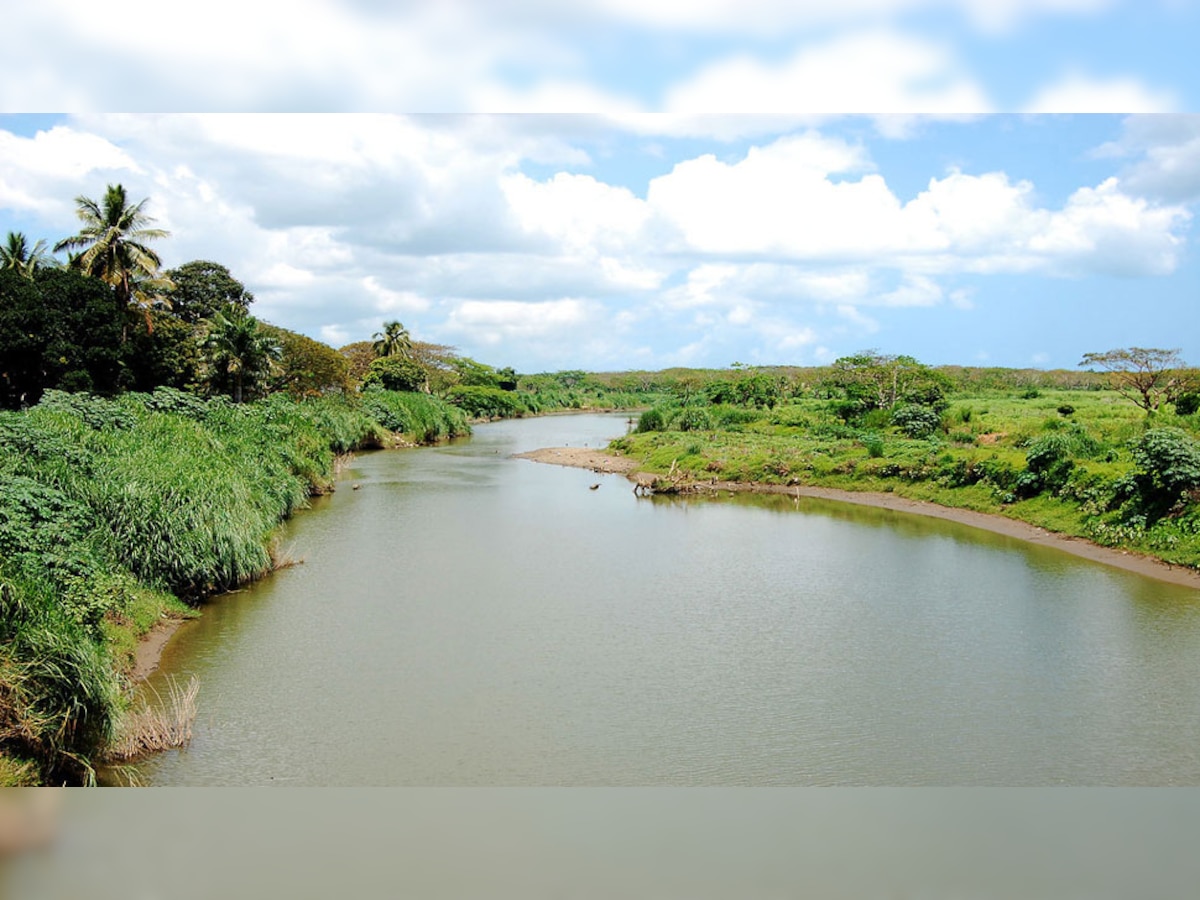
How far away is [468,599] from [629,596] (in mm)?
1467

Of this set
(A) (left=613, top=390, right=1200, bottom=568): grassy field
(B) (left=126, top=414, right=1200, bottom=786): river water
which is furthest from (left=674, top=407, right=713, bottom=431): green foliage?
(B) (left=126, top=414, right=1200, bottom=786): river water

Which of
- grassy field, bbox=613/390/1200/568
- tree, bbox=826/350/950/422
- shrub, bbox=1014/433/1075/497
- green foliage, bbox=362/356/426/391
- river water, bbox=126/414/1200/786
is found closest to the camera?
→ river water, bbox=126/414/1200/786

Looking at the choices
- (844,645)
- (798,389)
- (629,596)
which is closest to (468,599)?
(629,596)

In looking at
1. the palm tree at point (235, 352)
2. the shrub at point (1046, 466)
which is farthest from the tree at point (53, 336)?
the shrub at point (1046, 466)

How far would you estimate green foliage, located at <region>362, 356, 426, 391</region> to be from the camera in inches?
1155

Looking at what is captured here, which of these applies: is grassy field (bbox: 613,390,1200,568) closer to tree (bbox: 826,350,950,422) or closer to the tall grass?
tree (bbox: 826,350,950,422)

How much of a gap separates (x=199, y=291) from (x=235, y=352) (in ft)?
9.41

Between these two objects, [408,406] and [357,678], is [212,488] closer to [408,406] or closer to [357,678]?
[357,678]

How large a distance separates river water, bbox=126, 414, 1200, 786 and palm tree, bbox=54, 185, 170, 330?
768 centimetres

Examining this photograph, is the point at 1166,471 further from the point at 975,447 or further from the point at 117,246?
the point at 117,246

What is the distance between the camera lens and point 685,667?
6883 millimetres

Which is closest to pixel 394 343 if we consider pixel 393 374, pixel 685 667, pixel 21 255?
pixel 393 374

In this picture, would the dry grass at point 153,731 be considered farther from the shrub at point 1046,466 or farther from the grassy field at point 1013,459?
the shrub at point 1046,466

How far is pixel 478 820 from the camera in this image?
15.6ft
